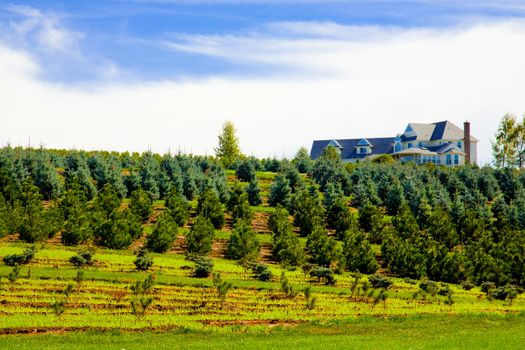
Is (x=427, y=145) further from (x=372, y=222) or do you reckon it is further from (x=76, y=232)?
(x=76, y=232)

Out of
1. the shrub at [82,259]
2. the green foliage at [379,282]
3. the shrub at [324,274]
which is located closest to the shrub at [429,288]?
the green foliage at [379,282]

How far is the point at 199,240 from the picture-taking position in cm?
4306

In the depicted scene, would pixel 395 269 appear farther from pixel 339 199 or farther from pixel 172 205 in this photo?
pixel 172 205

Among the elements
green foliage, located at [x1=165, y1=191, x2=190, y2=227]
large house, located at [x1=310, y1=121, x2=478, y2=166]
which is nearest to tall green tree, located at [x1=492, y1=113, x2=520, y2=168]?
large house, located at [x1=310, y1=121, x2=478, y2=166]

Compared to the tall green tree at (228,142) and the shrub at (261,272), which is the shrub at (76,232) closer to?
the shrub at (261,272)

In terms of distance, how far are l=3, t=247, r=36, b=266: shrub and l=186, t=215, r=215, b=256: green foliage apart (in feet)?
35.9

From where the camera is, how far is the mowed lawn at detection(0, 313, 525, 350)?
2064 centimetres

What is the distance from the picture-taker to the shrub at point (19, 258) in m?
33.4

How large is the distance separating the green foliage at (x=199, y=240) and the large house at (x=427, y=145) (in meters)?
73.1

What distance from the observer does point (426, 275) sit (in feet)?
139

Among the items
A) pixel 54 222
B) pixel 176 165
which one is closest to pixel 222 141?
pixel 176 165

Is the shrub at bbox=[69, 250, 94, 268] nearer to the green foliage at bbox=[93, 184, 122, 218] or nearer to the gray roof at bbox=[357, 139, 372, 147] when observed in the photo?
the green foliage at bbox=[93, 184, 122, 218]

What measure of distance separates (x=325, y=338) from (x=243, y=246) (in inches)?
797

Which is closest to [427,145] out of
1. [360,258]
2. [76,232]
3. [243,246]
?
[360,258]
